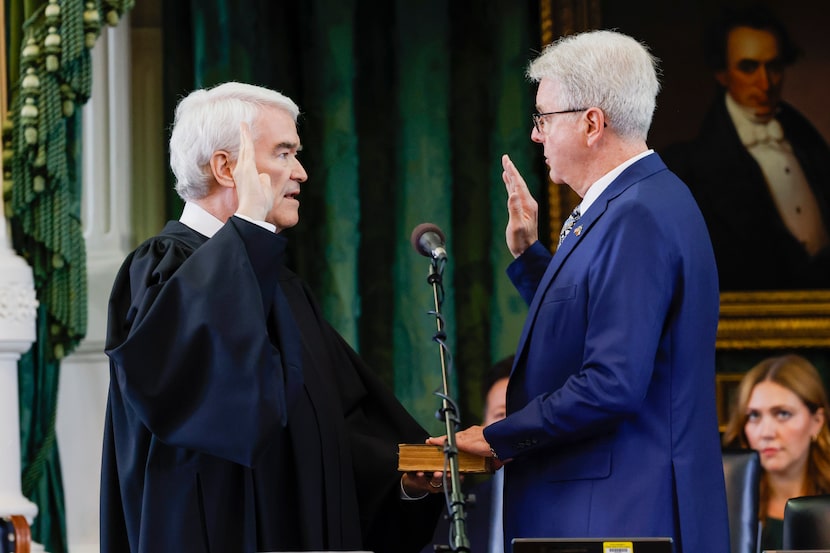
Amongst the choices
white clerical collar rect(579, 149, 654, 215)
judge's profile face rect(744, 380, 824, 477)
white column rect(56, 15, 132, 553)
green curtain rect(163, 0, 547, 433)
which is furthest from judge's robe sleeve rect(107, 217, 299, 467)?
judge's profile face rect(744, 380, 824, 477)

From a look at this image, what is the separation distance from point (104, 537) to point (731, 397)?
3234mm

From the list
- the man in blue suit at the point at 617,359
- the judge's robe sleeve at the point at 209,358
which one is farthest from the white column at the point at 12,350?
the man in blue suit at the point at 617,359

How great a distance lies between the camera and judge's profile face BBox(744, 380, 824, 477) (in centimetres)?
560

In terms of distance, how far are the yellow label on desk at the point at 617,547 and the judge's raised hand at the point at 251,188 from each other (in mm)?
1239

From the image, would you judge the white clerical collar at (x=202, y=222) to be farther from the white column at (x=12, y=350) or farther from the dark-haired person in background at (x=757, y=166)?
the dark-haired person in background at (x=757, y=166)

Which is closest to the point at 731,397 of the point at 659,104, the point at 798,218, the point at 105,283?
the point at 798,218

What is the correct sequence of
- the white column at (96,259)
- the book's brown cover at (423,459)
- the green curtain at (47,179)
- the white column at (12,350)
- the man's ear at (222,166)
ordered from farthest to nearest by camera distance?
the white column at (96,259)
the green curtain at (47,179)
the white column at (12,350)
the man's ear at (222,166)
the book's brown cover at (423,459)

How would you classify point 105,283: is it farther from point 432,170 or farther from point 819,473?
point 819,473

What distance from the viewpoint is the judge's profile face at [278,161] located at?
3486 millimetres

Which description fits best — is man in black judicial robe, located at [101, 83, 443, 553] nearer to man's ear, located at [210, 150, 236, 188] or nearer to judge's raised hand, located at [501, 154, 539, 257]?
man's ear, located at [210, 150, 236, 188]

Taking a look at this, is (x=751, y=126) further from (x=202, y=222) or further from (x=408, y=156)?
(x=202, y=222)

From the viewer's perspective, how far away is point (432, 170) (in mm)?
5941

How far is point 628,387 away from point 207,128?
1.29 m

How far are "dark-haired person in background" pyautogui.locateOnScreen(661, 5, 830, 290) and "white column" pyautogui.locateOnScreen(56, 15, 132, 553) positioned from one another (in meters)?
2.37
